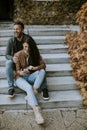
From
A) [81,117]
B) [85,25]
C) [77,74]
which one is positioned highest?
[85,25]

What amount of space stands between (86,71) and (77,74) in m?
0.25

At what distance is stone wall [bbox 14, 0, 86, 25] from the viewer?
10398 mm

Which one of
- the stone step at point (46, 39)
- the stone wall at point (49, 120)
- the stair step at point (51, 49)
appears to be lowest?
the stone wall at point (49, 120)

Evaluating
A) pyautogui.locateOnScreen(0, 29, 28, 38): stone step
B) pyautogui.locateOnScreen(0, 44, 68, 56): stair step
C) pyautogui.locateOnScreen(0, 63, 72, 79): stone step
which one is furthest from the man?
pyautogui.locateOnScreen(0, 29, 28, 38): stone step

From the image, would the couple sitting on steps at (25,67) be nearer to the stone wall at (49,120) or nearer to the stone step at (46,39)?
the stone wall at (49,120)

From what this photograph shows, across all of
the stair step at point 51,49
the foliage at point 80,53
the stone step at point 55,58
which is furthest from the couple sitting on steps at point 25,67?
the stair step at point 51,49

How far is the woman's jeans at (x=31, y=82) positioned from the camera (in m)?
6.34

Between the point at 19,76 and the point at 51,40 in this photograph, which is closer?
the point at 19,76

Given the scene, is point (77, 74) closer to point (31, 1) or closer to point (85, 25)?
point (85, 25)

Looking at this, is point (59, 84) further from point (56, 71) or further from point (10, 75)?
point (10, 75)

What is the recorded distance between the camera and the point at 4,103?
258 inches

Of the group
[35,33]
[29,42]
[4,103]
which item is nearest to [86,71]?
[29,42]

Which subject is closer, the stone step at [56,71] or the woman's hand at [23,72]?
the woman's hand at [23,72]

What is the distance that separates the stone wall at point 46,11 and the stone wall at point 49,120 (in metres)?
4.55
